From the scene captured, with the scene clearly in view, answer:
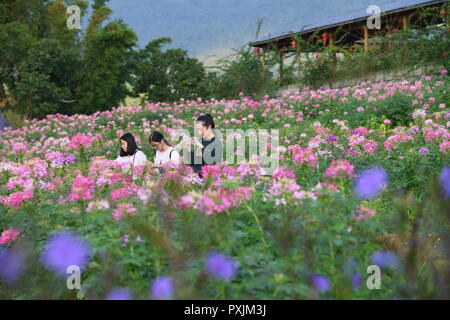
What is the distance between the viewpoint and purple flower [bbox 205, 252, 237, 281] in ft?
5.54

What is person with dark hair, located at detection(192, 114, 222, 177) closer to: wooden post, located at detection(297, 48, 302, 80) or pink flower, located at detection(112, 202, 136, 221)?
pink flower, located at detection(112, 202, 136, 221)

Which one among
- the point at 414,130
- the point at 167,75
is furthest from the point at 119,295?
the point at 167,75

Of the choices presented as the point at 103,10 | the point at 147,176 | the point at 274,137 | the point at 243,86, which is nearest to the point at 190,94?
the point at 103,10

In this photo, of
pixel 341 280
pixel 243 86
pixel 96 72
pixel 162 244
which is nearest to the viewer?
pixel 162 244

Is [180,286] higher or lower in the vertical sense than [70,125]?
lower

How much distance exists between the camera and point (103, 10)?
28.0m

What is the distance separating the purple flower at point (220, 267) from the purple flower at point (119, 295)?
0.30 m

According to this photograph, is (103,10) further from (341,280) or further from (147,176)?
(341,280)

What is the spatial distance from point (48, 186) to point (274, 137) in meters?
4.49

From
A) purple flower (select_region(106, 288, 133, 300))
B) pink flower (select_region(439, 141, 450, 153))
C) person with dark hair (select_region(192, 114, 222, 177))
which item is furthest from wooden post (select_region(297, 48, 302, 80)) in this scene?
purple flower (select_region(106, 288, 133, 300))

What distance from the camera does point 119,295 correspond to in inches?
A: 66.4

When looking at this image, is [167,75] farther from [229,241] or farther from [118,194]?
[229,241]

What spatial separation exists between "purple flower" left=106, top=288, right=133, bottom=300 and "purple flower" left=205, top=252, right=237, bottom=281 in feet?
0.97

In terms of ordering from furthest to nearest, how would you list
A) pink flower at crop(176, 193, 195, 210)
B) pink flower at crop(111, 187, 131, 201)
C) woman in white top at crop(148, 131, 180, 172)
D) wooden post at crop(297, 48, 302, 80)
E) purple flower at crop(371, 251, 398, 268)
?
1. wooden post at crop(297, 48, 302, 80)
2. woman in white top at crop(148, 131, 180, 172)
3. pink flower at crop(111, 187, 131, 201)
4. pink flower at crop(176, 193, 195, 210)
5. purple flower at crop(371, 251, 398, 268)
